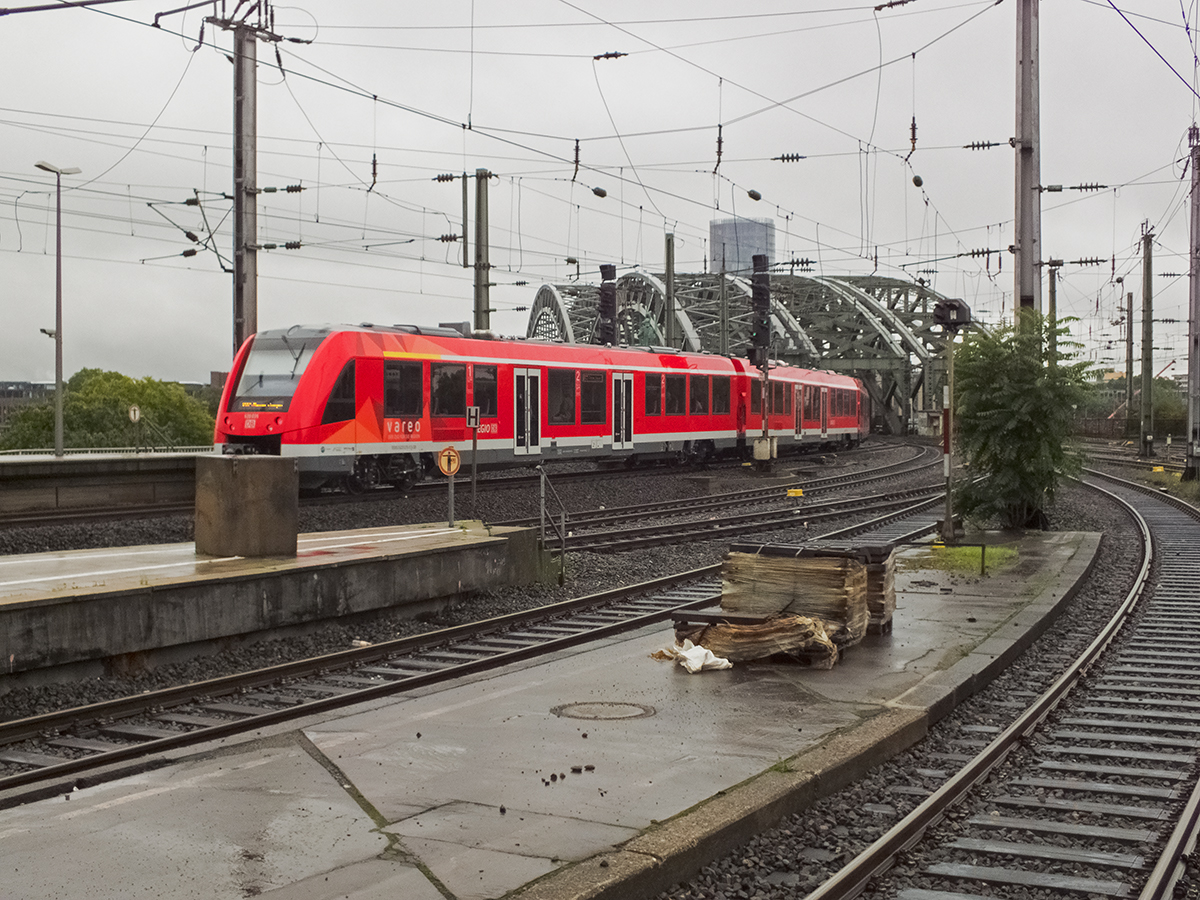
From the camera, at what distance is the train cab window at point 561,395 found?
2759 centimetres

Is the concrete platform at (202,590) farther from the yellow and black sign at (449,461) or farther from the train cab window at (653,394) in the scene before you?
the train cab window at (653,394)

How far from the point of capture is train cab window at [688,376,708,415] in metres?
34.9

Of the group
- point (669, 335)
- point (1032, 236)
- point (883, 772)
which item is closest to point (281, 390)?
point (1032, 236)

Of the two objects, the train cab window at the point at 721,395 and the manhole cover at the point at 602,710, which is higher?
the train cab window at the point at 721,395

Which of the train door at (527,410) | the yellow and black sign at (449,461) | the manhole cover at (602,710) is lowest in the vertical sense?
the manhole cover at (602,710)

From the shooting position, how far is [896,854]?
19.0 ft

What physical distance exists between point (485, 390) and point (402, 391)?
2.71 m

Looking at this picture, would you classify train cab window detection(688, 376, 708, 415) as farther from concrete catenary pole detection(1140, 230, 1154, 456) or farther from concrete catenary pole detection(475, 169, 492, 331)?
concrete catenary pole detection(1140, 230, 1154, 456)

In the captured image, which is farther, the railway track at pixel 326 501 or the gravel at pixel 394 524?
the railway track at pixel 326 501

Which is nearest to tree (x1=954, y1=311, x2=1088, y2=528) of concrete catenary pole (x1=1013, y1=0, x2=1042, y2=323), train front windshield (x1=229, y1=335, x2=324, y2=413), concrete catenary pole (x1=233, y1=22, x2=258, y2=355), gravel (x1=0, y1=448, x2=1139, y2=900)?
concrete catenary pole (x1=1013, y1=0, x2=1042, y2=323)

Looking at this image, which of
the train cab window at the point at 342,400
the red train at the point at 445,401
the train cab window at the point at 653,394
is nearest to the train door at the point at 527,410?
the red train at the point at 445,401

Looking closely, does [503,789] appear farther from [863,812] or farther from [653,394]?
[653,394]

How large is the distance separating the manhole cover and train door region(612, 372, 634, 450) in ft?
73.1

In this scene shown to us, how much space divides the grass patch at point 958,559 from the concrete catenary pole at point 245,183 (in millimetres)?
11783
